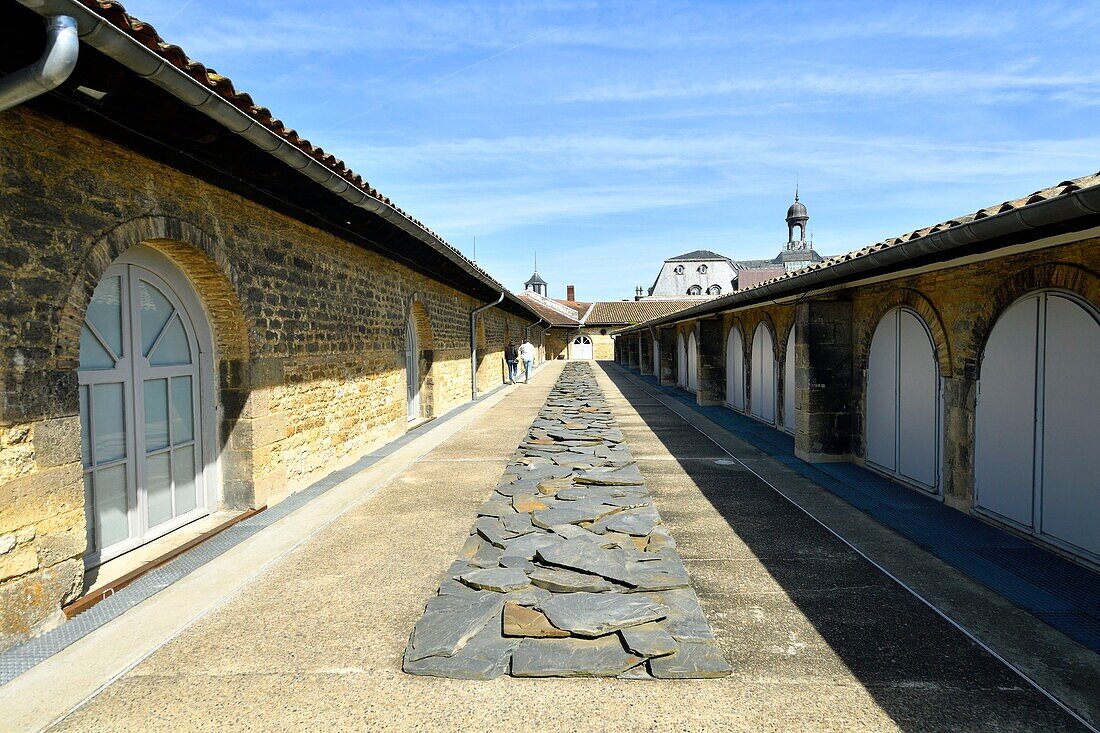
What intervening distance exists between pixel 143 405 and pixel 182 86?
2.45 meters

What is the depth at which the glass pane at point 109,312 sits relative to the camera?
12.6 feet

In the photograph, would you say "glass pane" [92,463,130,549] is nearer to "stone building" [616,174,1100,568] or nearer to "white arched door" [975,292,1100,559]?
"stone building" [616,174,1100,568]

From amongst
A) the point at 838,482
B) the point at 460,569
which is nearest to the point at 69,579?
the point at 460,569

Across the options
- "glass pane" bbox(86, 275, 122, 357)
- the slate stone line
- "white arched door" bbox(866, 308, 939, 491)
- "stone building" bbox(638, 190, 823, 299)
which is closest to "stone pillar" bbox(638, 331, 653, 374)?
"white arched door" bbox(866, 308, 939, 491)

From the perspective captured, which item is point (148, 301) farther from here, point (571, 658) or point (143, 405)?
point (571, 658)

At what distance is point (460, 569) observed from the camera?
3543 mm

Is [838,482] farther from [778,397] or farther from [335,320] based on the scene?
[335,320]

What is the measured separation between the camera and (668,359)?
65.3 feet

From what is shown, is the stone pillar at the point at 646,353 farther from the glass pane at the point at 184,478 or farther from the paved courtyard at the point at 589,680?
the glass pane at the point at 184,478

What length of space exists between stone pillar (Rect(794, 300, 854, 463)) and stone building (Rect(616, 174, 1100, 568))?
0.6 inches

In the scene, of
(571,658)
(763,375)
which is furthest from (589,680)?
(763,375)

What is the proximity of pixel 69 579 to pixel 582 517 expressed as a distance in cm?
304

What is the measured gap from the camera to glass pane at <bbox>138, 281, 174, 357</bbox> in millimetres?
4312

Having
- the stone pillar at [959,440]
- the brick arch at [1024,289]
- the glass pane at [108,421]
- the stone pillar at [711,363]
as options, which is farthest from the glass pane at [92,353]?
the stone pillar at [711,363]
